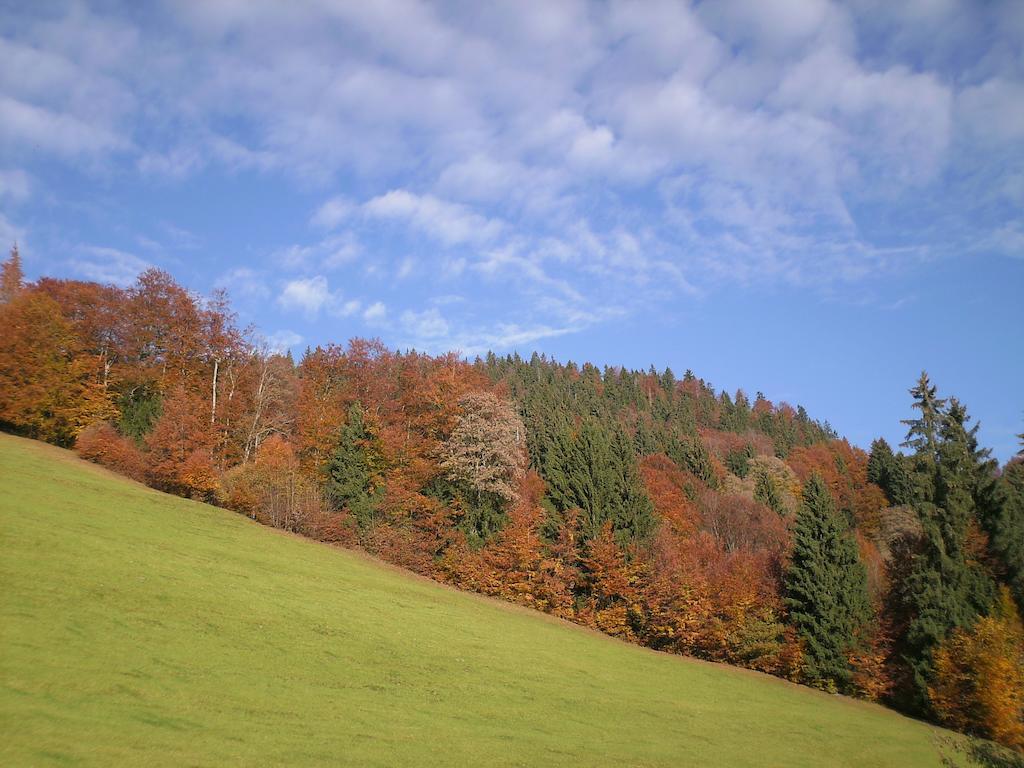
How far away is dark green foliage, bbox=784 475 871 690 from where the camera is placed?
1970 inches

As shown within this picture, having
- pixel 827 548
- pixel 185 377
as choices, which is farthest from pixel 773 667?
pixel 185 377

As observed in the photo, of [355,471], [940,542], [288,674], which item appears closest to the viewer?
[288,674]

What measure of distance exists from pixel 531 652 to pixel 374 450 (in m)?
35.1

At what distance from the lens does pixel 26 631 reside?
16234mm

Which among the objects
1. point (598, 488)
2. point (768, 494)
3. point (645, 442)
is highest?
point (645, 442)

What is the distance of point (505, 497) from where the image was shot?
6147 centimetres

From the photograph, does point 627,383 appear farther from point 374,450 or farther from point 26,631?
point 26,631

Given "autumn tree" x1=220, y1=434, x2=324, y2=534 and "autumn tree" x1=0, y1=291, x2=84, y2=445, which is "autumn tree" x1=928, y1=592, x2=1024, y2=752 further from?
"autumn tree" x1=0, y1=291, x2=84, y2=445

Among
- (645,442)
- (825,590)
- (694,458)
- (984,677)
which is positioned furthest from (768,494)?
(984,677)

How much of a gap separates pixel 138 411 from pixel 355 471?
76.1 ft

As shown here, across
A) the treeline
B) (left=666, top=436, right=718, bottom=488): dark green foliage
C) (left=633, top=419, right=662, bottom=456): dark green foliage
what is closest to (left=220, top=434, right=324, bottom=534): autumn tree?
the treeline

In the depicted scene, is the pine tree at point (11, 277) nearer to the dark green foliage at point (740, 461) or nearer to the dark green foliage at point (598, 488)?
the dark green foliage at point (598, 488)

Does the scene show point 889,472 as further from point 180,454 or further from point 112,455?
point 112,455

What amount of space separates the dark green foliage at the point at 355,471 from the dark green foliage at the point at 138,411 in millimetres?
17560
